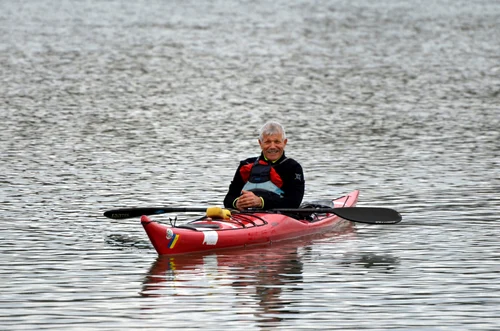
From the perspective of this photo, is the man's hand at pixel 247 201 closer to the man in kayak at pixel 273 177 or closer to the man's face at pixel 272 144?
the man in kayak at pixel 273 177

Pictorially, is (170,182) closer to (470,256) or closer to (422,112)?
(470,256)

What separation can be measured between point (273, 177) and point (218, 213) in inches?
46.2

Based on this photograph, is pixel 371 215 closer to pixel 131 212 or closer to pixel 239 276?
pixel 239 276

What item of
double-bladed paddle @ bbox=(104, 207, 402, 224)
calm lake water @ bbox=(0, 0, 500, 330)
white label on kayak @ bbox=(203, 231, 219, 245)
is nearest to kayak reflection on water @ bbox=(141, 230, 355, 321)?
calm lake water @ bbox=(0, 0, 500, 330)

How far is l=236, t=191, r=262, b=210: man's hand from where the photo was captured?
1606cm

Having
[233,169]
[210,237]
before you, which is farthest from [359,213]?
[233,169]

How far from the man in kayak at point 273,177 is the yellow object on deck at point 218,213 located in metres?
0.55

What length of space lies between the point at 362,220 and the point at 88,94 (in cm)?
2280

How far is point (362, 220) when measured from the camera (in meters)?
16.1

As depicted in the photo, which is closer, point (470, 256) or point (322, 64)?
point (470, 256)

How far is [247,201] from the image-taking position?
Result: 1606cm

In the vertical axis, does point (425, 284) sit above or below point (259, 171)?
below

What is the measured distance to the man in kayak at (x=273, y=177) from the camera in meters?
16.2

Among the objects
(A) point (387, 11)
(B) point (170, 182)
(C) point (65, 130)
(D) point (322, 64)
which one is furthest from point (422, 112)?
(A) point (387, 11)
